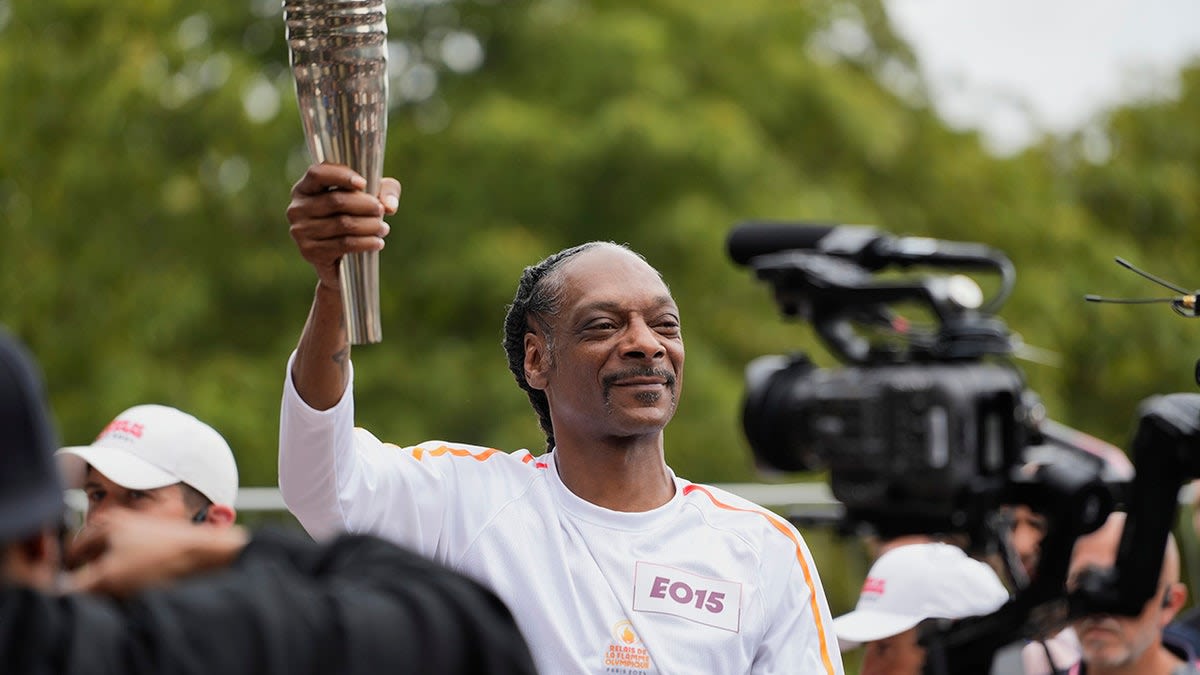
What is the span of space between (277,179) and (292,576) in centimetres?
885

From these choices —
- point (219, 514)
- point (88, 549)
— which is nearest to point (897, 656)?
point (219, 514)

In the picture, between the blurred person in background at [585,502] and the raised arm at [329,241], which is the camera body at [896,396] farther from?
the raised arm at [329,241]

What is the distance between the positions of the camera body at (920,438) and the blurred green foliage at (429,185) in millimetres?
4407

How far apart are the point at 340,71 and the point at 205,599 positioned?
1.27 m

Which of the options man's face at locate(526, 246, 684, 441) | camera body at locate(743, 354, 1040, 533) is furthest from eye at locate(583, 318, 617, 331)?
camera body at locate(743, 354, 1040, 533)

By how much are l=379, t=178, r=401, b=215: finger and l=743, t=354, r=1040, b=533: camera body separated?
1.52 metres

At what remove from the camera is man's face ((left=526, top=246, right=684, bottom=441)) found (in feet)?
11.1

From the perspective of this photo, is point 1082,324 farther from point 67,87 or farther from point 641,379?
point 641,379

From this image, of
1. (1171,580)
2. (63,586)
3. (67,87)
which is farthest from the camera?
(67,87)

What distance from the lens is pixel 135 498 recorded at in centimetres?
427

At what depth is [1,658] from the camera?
1.71 m

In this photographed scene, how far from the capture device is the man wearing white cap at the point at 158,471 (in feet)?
14.0

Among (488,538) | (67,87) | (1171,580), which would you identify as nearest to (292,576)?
(488,538)

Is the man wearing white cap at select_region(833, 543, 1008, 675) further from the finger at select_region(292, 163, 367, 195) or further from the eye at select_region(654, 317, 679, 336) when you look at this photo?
the finger at select_region(292, 163, 367, 195)
